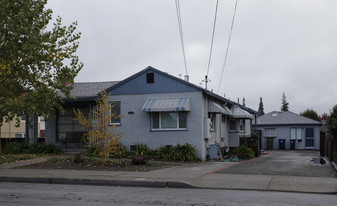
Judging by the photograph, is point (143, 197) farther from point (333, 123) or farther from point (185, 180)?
point (333, 123)

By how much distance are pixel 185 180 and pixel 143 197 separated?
9.61 feet

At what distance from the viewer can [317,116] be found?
6184 cm

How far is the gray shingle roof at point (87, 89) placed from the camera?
909 inches

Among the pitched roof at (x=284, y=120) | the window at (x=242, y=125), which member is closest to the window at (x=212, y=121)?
the window at (x=242, y=125)

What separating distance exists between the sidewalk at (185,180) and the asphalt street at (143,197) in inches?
19.5

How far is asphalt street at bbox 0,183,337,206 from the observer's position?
8711 millimetres

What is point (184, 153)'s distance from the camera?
19.7 meters

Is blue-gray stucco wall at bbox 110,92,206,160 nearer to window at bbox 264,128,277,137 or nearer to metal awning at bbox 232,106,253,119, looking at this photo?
metal awning at bbox 232,106,253,119

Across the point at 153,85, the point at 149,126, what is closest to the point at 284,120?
the point at 153,85

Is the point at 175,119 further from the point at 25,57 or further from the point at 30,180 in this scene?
the point at 30,180

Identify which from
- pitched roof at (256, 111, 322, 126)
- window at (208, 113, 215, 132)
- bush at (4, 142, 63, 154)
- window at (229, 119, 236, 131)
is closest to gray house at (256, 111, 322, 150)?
pitched roof at (256, 111, 322, 126)

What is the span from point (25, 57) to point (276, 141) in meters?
30.0

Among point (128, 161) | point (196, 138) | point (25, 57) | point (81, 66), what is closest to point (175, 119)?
point (196, 138)

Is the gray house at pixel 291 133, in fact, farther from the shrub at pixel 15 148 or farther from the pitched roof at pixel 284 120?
the shrub at pixel 15 148
